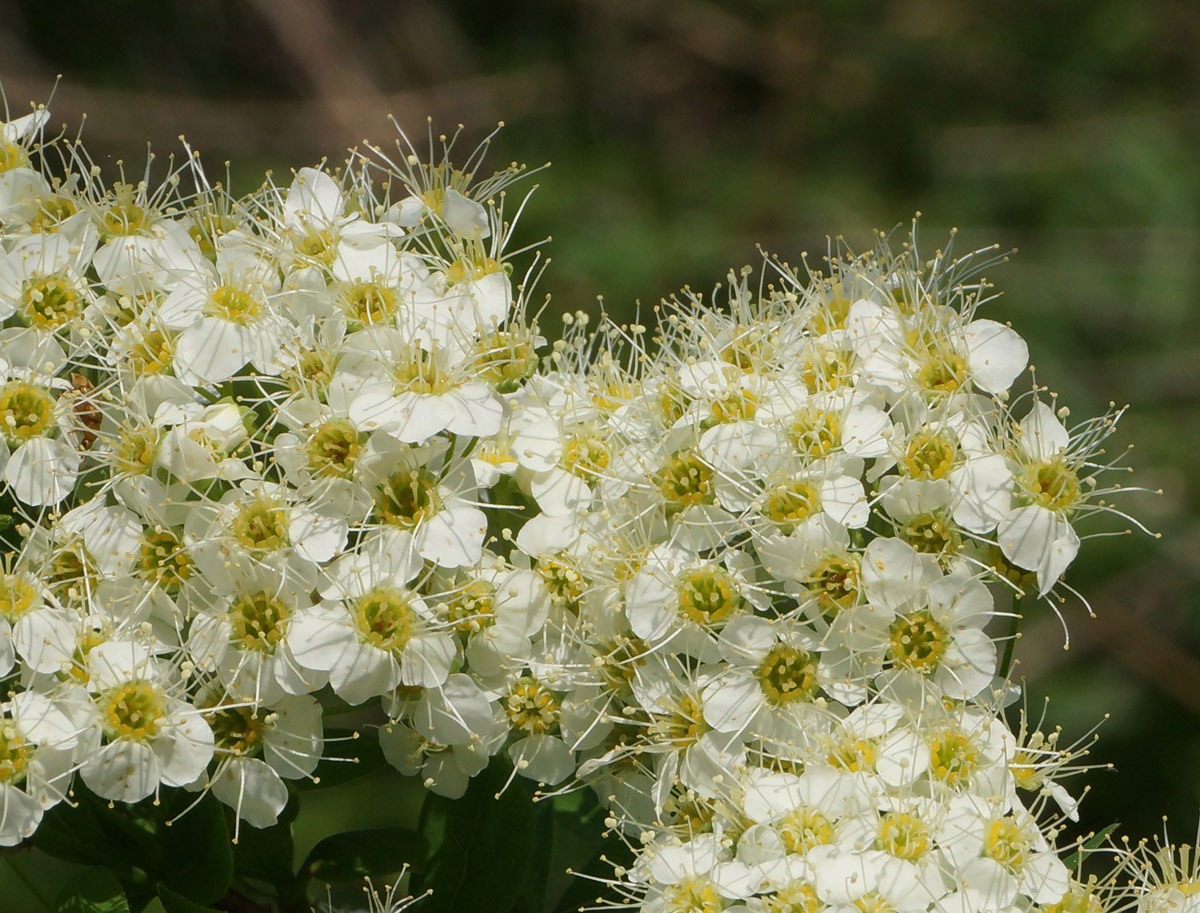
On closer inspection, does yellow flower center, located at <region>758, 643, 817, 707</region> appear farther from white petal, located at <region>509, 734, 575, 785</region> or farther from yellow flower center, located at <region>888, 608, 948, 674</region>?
white petal, located at <region>509, 734, 575, 785</region>

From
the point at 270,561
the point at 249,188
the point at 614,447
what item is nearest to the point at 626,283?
the point at 249,188

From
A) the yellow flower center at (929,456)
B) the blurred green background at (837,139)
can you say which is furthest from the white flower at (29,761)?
the blurred green background at (837,139)

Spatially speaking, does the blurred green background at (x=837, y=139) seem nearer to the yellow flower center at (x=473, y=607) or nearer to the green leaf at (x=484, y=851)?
the green leaf at (x=484, y=851)

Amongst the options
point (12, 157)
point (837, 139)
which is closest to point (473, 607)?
point (12, 157)

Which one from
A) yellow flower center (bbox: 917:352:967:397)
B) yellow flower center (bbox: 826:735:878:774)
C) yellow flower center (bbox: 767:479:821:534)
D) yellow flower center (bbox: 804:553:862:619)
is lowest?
yellow flower center (bbox: 826:735:878:774)

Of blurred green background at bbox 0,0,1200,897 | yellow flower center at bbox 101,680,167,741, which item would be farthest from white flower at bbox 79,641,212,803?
blurred green background at bbox 0,0,1200,897

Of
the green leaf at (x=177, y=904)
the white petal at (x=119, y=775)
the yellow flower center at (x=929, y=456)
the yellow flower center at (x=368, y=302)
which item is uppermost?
the yellow flower center at (x=929, y=456)

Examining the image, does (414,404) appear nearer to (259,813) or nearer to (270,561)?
(270,561)

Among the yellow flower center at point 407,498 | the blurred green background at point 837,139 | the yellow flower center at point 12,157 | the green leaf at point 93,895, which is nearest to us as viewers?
the green leaf at point 93,895
